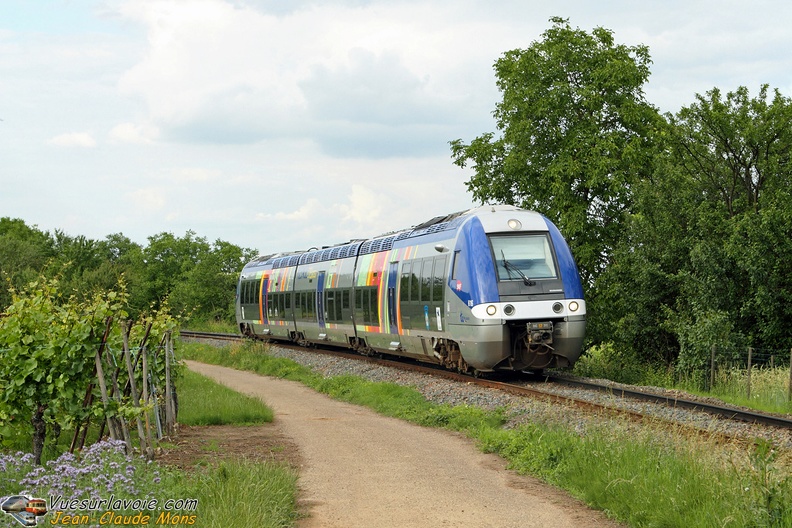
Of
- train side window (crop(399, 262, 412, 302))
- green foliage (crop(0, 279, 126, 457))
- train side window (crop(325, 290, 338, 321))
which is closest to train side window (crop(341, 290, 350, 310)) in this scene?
train side window (crop(325, 290, 338, 321))

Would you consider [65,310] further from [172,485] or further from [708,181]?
[708,181]

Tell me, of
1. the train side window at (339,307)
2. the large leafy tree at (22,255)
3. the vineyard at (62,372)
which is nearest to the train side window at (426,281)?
the train side window at (339,307)

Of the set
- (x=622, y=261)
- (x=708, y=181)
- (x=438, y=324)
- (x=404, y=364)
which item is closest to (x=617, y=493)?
(x=438, y=324)

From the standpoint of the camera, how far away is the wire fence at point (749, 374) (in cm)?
1934

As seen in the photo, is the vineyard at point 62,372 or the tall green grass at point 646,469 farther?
the vineyard at point 62,372

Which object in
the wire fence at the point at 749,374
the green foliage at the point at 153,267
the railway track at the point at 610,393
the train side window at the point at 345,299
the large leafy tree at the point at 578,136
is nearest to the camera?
the railway track at the point at 610,393

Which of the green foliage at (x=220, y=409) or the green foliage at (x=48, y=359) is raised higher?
the green foliage at (x=48, y=359)

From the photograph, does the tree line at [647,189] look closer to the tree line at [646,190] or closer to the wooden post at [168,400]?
the tree line at [646,190]

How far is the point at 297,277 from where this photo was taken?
1431 inches

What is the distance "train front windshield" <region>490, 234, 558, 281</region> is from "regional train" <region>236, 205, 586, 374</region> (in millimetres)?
21

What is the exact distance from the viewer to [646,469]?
994 centimetres

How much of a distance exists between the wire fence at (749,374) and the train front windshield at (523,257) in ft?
14.9

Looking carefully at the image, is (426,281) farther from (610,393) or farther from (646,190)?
(646,190)

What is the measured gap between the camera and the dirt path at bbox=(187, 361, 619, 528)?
30.3 ft
